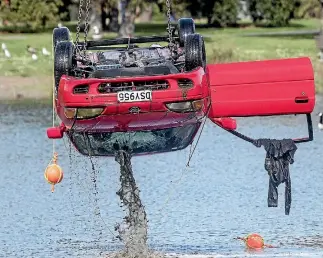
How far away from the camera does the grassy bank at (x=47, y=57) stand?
4328 cm

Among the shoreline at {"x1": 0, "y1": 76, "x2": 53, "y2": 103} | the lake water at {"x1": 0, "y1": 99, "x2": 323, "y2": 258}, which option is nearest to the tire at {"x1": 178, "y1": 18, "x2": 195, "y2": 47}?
the lake water at {"x1": 0, "y1": 99, "x2": 323, "y2": 258}

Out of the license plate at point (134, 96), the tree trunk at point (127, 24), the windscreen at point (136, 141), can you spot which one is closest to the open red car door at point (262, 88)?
the windscreen at point (136, 141)

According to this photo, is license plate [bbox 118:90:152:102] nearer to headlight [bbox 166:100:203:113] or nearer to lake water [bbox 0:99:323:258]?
headlight [bbox 166:100:203:113]

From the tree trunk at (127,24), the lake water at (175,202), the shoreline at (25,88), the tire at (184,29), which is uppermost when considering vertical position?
the tire at (184,29)

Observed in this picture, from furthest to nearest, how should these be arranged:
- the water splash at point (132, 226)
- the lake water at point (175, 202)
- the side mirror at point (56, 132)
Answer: the lake water at point (175, 202) < the water splash at point (132, 226) < the side mirror at point (56, 132)

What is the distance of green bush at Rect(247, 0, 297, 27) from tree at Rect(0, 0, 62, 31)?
13156mm

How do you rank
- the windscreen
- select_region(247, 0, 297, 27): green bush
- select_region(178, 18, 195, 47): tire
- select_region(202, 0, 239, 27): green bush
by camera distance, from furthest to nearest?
select_region(247, 0, 297, 27): green bush → select_region(202, 0, 239, 27): green bush → select_region(178, 18, 195, 47): tire → the windscreen

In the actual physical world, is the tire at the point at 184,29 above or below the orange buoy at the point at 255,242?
above

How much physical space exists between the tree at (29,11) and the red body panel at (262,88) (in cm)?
4829

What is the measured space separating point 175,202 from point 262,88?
24.0 ft

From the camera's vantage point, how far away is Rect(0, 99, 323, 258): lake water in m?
20.0

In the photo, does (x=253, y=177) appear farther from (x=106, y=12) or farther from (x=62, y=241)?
(x=106, y=12)

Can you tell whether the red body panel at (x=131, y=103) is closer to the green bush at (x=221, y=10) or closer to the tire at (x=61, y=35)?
the tire at (x=61, y=35)

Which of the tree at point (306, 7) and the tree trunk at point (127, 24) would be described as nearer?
the tree trunk at point (127, 24)
